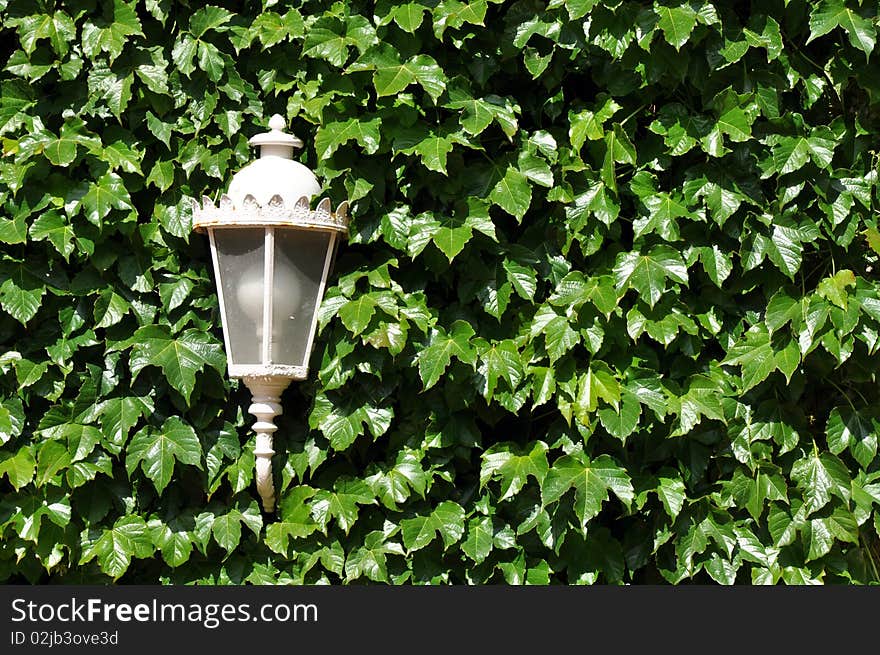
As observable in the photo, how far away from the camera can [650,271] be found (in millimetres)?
2746

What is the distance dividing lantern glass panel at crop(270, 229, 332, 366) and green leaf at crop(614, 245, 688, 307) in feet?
2.46

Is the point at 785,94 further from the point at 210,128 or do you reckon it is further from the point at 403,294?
the point at 210,128

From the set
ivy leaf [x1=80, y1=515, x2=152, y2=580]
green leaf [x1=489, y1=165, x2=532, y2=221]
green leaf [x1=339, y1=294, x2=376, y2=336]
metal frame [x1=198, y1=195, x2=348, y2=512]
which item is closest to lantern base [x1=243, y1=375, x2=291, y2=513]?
metal frame [x1=198, y1=195, x2=348, y2=512]

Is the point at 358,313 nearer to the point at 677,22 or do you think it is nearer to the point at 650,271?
the point at 650,271

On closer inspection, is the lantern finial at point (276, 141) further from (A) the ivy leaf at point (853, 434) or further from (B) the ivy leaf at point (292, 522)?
(A) the ivy leaf at point (853, 434)

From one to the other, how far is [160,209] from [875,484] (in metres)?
1.97

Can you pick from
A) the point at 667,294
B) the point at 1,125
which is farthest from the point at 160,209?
the point at 667,294

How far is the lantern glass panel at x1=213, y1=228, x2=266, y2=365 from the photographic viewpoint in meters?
A: 2.73

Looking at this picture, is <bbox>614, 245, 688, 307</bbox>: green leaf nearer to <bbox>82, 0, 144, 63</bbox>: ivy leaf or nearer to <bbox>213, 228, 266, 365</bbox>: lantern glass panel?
<bbox>213, 228, 266, 365</bbox>: lantern glass panel

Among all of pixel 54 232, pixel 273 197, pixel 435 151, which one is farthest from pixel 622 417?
pixel 54 232

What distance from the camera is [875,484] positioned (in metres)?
2.78

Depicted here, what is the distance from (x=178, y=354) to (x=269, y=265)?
1.15 feet

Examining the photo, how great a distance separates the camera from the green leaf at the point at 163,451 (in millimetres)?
2818

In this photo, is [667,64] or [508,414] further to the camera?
[508,414]
